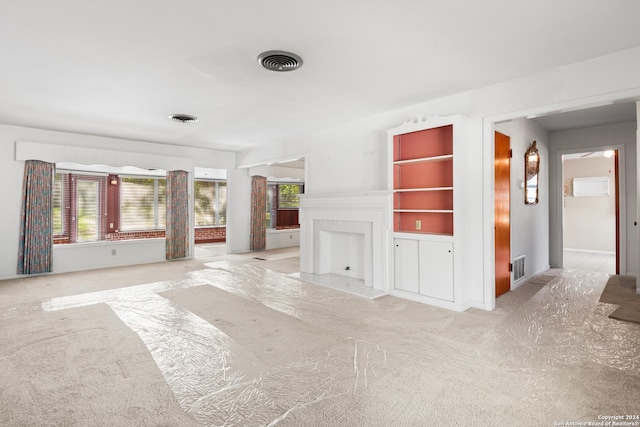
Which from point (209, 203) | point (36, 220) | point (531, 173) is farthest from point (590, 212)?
point (36, 220)

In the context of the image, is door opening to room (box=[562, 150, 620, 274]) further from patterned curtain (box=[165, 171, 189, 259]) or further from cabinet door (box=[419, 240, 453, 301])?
patterned curtain (box=[165, 171, 189, 259])

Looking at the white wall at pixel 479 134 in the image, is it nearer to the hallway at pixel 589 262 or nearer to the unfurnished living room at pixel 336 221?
the unfurnished living room at pixel 336 221

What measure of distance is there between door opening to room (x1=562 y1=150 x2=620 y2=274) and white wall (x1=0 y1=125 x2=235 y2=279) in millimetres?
8964

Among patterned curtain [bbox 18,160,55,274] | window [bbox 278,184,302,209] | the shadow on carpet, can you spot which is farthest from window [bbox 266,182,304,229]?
the shadow on carpet

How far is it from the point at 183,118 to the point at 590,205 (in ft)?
31.3

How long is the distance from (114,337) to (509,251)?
4799 mm

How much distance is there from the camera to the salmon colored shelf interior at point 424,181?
4.07 m

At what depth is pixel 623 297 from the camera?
13.7 feet

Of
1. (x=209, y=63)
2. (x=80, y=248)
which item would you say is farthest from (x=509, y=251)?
(x=80, y=248)

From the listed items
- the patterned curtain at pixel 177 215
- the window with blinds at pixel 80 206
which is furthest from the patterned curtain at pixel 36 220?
the patterned curtain at pixel 177 215

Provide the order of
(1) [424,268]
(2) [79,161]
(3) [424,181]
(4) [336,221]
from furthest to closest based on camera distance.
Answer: (2) [79,161] < (4) [336,221] < (3) [424,181] < (1) [424,268]

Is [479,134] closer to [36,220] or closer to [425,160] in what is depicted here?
[425,160]

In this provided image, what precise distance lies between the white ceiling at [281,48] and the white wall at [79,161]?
127cm

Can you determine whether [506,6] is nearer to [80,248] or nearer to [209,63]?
[209,63]
